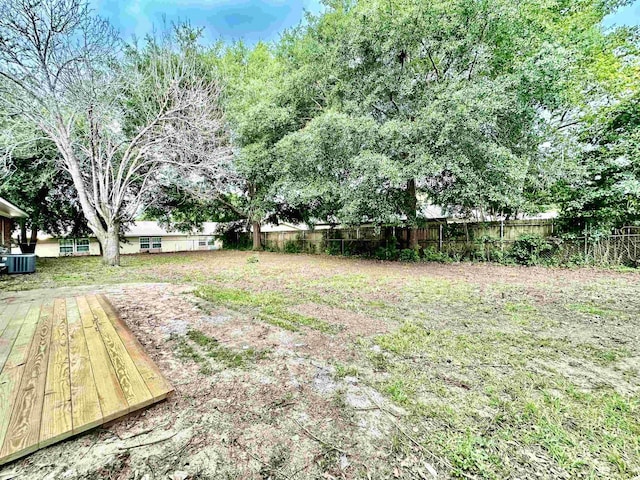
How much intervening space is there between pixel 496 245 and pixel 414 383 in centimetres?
897

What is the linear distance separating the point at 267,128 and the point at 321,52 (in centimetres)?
324

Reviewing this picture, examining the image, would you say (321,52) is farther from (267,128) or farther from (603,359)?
(603,359)

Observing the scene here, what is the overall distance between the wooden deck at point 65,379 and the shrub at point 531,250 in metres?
10.2

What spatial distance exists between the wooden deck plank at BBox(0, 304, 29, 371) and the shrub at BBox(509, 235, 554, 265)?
10968 millimetres

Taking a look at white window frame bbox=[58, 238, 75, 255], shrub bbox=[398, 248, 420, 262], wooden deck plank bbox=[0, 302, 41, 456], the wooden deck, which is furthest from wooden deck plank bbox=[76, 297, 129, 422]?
white window frame bbox=[58, 238, 75, 255]

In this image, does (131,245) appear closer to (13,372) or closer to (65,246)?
(65,246)

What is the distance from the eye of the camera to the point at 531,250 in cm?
898

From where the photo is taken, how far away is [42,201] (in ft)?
48.8

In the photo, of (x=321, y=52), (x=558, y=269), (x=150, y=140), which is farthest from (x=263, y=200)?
(x=558, y=269)

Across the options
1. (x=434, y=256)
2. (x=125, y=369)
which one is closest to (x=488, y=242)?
(x=434, y=256)

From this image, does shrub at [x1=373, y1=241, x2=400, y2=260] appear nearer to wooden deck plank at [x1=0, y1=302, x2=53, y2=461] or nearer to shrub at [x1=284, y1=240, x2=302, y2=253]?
shrub at [x1=284, y1=240, x2=302, y2=253]

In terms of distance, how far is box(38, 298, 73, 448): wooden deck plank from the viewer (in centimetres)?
148

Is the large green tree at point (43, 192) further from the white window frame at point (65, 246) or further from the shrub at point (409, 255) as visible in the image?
the shrub at point (409, 255)

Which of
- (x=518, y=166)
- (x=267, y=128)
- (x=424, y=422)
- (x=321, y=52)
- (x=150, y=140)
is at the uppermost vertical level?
(x=321, y=52)
